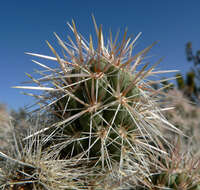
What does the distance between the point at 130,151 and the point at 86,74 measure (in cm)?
59

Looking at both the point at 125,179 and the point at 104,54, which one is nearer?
the point at 125,179

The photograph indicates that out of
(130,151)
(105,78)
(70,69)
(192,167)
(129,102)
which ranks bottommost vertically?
(192,167)

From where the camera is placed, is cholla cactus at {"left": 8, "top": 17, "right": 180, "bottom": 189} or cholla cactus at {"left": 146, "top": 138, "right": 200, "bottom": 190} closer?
cholla cactus at {"left": 8, "top": 17, "right": 180, "bottom": 189}

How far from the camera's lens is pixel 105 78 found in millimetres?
1344

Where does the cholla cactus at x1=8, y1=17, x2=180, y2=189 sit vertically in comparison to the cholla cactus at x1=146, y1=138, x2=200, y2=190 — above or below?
above

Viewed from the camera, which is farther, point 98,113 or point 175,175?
point 175,175

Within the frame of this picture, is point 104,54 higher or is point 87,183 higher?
point 104,54

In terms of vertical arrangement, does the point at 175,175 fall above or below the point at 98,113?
below

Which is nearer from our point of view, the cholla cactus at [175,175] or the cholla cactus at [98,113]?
the cholla cactus at [98,113]

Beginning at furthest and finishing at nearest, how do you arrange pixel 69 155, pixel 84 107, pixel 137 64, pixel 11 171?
pixel 137 64, pixel 69 155, pixel 84 107, pixel 11 171

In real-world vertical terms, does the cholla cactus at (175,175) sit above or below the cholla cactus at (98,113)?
below

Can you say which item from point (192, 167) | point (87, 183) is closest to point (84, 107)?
point (87, 183)

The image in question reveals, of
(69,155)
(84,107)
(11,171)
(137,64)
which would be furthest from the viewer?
(137,64)

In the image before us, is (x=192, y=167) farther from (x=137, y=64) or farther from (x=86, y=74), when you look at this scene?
(x=86, y=74)
